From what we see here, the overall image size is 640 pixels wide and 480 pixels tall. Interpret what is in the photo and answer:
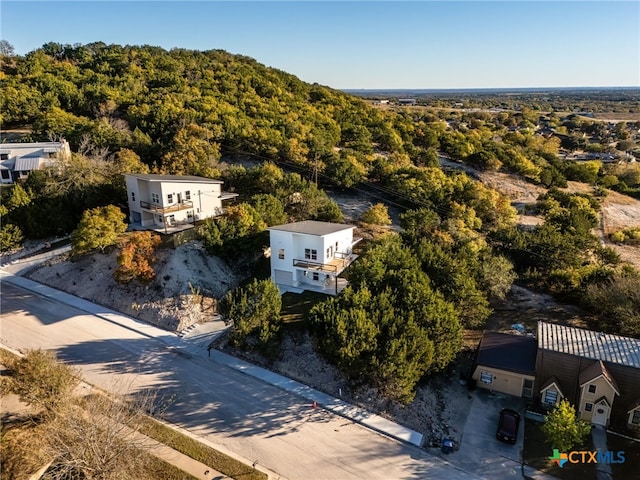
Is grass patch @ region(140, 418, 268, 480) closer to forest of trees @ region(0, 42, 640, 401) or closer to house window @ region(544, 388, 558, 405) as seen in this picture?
forest of trees @ region(0, 42, 640, 401)

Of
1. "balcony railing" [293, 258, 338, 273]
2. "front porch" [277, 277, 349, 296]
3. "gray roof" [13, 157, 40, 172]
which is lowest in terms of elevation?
"front porch" [277, 277, 349, 296]

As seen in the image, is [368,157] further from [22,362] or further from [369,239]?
[22,362]

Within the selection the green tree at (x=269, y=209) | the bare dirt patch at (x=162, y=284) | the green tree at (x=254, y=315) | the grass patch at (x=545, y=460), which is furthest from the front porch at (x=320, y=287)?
the grass patch at (x=545, y=460)

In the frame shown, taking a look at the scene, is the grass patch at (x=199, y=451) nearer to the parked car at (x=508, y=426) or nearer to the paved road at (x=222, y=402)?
the paved road at (x=222, y=402)

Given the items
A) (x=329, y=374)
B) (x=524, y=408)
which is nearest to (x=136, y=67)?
(x=329, y=374)

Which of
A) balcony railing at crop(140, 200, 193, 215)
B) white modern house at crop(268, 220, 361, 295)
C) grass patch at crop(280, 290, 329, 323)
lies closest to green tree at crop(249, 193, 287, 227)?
white modern house at crop(268, 220, 361, 295)

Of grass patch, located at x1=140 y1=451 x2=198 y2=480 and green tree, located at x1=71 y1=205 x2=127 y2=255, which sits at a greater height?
green tree, located at x1=71 y1=205 x2=127 y2=255
